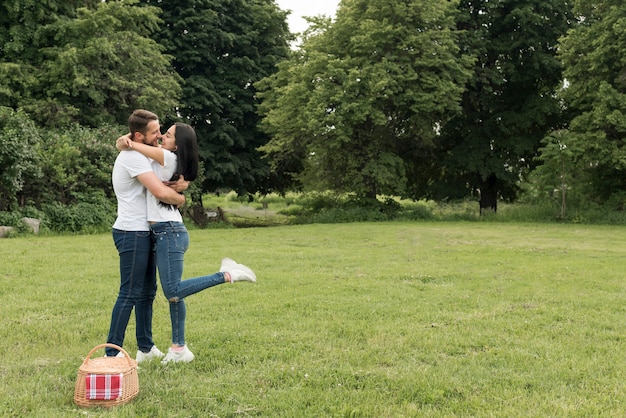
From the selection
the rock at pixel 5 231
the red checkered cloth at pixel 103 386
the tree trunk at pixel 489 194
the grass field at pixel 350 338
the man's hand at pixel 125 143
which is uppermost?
the man's hand at pixel 125 143

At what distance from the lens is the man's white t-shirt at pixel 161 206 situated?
4324 millimetres

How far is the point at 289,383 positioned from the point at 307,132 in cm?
1974

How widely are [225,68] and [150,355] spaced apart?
23.9 meters

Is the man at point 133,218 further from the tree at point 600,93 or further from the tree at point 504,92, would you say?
the tree at point 504,92

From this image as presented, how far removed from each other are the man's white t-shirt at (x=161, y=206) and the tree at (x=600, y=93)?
61.9 feet

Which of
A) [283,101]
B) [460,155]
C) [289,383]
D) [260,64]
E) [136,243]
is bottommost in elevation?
[289,383]

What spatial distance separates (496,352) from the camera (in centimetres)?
490

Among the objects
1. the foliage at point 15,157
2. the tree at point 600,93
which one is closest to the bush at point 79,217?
the foliage at point 15,157

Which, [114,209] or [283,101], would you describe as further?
[283,101]

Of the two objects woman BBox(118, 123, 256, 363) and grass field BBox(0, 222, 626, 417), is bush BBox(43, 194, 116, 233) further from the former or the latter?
woman BBox(118, 123, 256, 363)

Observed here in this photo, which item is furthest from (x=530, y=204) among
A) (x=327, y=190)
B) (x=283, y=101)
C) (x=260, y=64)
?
(x=260, y=64)

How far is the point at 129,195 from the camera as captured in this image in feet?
14.4

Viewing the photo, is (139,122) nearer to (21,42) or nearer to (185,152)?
(185,152)

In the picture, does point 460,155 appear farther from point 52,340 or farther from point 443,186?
point 52,340
